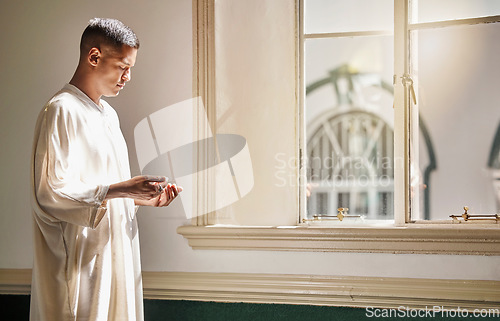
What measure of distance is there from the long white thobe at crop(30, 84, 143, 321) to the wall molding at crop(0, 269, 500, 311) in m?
0.48

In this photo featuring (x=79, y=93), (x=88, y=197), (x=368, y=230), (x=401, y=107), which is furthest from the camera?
(x=401, y=107)

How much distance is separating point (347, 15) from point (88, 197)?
1.41 meters

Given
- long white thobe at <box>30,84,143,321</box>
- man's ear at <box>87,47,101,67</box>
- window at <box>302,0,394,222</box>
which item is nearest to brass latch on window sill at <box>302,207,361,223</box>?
window at <box>302,0,394,222</box>

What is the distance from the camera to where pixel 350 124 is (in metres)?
2.62

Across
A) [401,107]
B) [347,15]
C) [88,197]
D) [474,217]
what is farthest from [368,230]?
[88,197]

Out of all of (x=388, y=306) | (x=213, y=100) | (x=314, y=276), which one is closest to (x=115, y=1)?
(x=213, y=100)

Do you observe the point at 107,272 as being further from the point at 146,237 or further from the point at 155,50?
the point at 155,50

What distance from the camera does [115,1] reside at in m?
2.79

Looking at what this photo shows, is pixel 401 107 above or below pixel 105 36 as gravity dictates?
below

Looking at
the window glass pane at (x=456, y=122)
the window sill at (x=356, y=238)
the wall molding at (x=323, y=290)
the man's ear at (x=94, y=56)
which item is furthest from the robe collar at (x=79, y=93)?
the window glass pane at (x=456, y=122)

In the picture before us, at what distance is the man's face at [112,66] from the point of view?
7.06 ft

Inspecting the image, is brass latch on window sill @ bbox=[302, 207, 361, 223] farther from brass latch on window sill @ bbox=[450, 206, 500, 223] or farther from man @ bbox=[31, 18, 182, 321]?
man @ bbox=[31, 18, 182, 321]

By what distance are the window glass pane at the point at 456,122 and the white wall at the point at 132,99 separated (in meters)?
0.30

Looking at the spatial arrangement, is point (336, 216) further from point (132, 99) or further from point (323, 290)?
point (132, 99)
